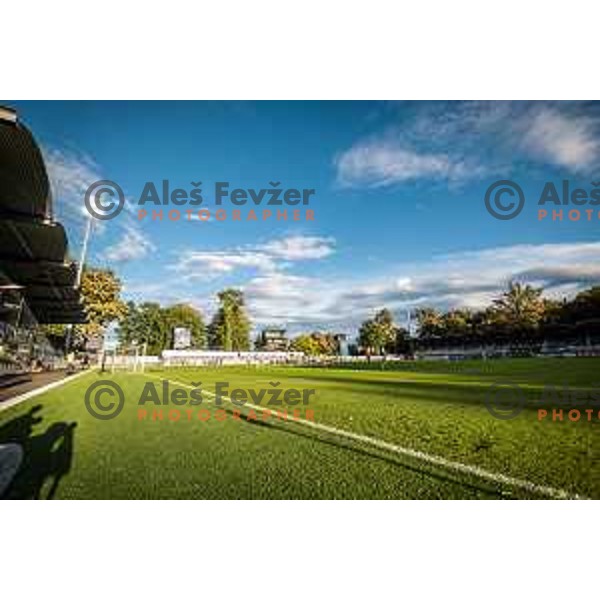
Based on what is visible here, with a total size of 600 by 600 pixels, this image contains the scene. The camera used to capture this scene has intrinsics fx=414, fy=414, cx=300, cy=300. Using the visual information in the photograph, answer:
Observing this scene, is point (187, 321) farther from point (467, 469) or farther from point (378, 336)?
point (467, 469)

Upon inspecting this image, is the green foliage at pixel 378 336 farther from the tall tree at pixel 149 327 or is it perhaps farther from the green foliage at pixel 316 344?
the tall tree at pixel 149 327

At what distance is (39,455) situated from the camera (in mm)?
4176

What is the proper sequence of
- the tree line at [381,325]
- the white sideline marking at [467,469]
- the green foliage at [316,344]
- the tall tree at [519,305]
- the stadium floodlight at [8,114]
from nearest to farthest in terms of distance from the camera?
the white sideline marking at [467,469] → the stadium floodlight at [8,114] → the tree line at [381,325] → the tall tree at [519,305] → the green foliage at [316,344]

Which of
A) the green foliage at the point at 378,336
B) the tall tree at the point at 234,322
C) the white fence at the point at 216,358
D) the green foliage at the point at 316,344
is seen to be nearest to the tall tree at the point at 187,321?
the tall tree at the point at 234,322

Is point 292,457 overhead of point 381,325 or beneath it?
beneath

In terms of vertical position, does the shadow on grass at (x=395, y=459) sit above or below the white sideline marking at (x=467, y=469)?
below

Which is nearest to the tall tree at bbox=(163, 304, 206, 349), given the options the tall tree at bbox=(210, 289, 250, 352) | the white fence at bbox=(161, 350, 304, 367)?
the tall tree at bbox=(210, 289, 250, 352)

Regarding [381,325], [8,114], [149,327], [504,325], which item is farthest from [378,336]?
[8,114]

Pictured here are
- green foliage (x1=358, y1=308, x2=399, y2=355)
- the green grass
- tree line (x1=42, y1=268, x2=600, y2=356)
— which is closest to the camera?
the green grass

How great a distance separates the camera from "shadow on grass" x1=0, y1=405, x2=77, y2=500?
315cm

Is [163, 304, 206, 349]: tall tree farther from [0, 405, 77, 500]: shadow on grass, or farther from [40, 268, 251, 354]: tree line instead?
[0, 405, 77, 500]: shadow on grass

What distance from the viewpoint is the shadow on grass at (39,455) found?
3154 mm
